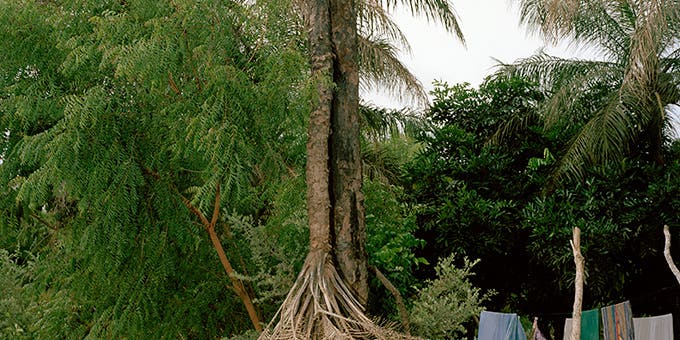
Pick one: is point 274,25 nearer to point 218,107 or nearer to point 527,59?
point 218,107

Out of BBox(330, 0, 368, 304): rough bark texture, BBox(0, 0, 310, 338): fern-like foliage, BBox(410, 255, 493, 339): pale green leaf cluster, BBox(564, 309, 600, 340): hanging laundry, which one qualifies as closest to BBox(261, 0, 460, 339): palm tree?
BBox(330, 0, 368, 304): rough bark texture

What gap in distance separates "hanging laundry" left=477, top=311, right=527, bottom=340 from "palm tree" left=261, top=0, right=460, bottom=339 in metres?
1.53

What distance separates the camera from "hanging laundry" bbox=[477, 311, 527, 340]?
20.7 ft

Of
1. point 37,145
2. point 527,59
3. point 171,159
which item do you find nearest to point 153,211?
point 171,159

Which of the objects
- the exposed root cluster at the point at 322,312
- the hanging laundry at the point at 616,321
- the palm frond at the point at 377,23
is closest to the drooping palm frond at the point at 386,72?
the palm frond at the point at 377,23

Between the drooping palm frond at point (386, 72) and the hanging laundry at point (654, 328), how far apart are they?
154 inches

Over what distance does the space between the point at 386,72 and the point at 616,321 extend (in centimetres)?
420

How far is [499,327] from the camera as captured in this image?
631 centimetres

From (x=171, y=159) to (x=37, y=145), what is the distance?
0.76 metres

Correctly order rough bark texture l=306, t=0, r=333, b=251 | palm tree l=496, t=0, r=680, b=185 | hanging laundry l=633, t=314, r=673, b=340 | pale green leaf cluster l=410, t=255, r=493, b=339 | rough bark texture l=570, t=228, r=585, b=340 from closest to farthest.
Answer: rough bark texture l=570, t=228, r=585, b=340, rough bark texture l=306, t=0, r=333, b=251, pale green leaf cluster l=410, t=255, r=493, b=339, hanging laundry l=633, t=314, r=673, b=340, palm tree l=496, t=0, r=680, b=185

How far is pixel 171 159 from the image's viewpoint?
5.01m

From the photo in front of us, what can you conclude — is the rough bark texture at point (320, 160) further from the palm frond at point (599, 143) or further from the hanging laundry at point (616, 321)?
the palm frond at point (599, 143)

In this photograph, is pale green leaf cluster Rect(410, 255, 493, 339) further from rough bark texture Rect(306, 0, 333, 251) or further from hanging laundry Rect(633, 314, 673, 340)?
hanging laundry Rect(633, 314, 673, 340)

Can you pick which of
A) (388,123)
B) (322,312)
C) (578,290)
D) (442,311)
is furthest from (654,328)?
(388,123)
